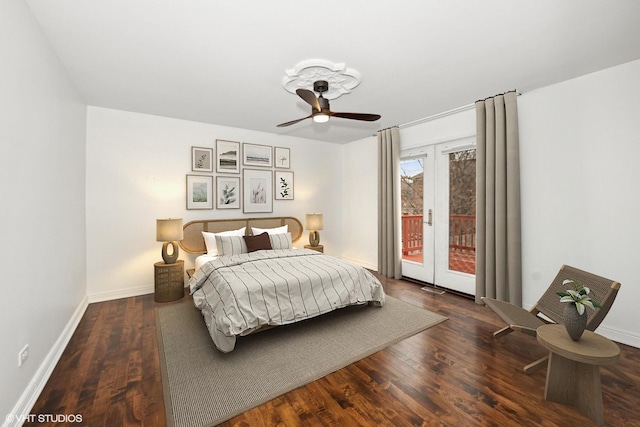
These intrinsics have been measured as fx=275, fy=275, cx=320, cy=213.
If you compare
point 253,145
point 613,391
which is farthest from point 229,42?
point 613,391

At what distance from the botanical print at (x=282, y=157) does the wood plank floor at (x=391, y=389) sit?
11.0ft

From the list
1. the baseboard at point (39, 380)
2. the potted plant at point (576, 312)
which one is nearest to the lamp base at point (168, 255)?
the baseboard at point (39, 380)

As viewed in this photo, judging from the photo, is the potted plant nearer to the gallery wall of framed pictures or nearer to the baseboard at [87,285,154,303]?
the gallery wall of framed pictures

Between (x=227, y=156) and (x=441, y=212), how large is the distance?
11.8 ft

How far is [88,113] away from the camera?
12.0 ft

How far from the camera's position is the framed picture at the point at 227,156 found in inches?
180

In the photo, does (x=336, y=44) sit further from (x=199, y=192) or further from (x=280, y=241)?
(x=199, y=192)

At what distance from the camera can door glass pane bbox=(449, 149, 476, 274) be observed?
3.88m

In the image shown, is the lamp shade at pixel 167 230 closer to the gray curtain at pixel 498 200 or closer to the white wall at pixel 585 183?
the gray curtain at pixel 498 200

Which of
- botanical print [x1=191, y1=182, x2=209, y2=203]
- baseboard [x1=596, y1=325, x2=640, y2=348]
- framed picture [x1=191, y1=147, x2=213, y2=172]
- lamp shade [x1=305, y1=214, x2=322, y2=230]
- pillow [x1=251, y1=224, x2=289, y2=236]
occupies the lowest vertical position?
baseboard [x1=596, y1=325, x2=640, y2=348]

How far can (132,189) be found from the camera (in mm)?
3947

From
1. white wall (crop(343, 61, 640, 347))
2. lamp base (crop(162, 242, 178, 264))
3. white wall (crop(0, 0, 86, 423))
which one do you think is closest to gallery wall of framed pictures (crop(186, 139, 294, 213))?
lamp base (crop(162, 242, 178, 264))

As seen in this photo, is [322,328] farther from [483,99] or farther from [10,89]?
[483,99]

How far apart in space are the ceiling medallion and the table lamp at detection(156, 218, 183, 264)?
7.69 feet
